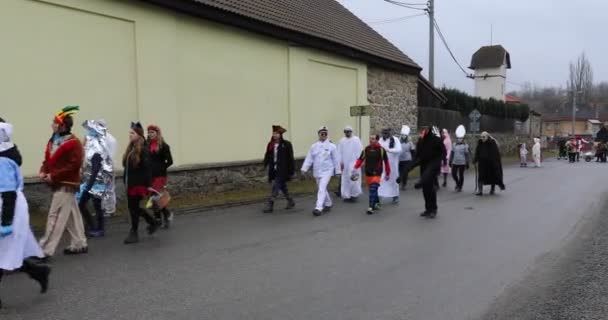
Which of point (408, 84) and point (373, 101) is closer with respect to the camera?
point (373, 101)

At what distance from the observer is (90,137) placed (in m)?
8.42

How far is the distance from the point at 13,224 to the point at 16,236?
12 cm

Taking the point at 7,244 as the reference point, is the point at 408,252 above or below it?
below

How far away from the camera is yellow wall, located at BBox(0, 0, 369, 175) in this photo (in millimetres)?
9938

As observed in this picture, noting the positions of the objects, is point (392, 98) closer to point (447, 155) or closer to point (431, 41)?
point (447, 155)

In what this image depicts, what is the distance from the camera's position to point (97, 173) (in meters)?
8.06

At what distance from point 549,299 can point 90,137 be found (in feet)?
22.5

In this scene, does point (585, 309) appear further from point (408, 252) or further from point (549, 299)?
point (408, 252)

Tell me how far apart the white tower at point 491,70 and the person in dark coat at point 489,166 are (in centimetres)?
4493

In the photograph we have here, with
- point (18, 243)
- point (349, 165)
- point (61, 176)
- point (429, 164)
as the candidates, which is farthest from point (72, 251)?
point (349, 165)

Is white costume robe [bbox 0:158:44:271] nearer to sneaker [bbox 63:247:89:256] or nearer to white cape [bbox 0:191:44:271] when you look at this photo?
white cape [bbox 0:191:44:271]

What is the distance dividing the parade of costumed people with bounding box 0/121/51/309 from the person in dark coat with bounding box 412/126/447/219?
7.25m

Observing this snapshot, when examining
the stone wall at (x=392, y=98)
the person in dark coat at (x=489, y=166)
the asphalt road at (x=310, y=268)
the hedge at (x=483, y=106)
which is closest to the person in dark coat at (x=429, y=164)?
the asphalt road at (x=310, y=268)

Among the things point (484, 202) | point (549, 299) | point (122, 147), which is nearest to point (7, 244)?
point (549, 299)
